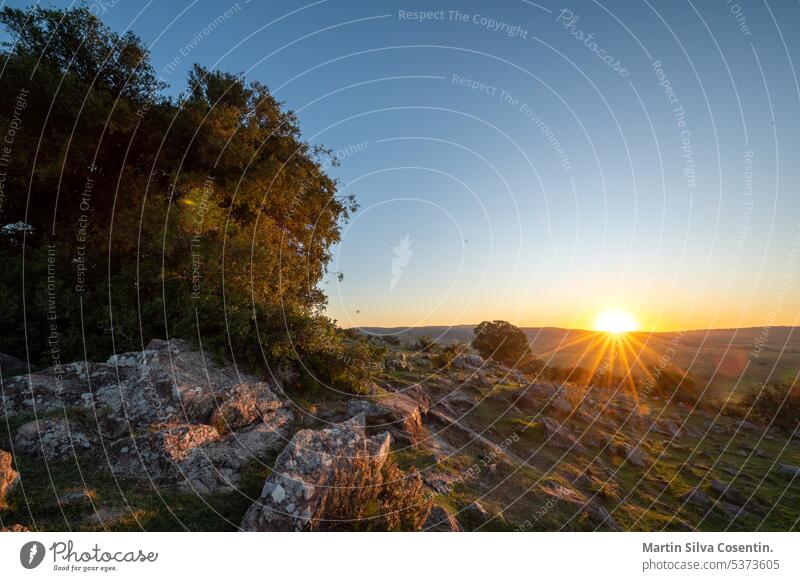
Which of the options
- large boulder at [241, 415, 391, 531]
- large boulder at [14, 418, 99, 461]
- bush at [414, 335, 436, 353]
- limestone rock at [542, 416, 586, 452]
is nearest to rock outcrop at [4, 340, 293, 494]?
large boulder at [14, 418, 99, 461]

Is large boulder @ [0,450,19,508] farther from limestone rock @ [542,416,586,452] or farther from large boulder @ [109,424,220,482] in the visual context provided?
limestone rock @ [542,416,586,452]

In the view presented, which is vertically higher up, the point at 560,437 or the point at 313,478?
the point at 313,478

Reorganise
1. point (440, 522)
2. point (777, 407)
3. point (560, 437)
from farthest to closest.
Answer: point (777, 407) → point (560, 437) → point (440, 522)

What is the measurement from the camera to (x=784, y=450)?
23078 mm

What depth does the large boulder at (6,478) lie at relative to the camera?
6734 mm

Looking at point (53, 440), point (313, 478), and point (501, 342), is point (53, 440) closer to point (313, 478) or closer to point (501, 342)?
point (313, 478)

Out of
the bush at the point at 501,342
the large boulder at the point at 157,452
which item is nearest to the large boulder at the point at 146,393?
the large boulder at the point at 157,452

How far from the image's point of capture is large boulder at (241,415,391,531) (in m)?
7.11

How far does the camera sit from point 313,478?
7.80m
